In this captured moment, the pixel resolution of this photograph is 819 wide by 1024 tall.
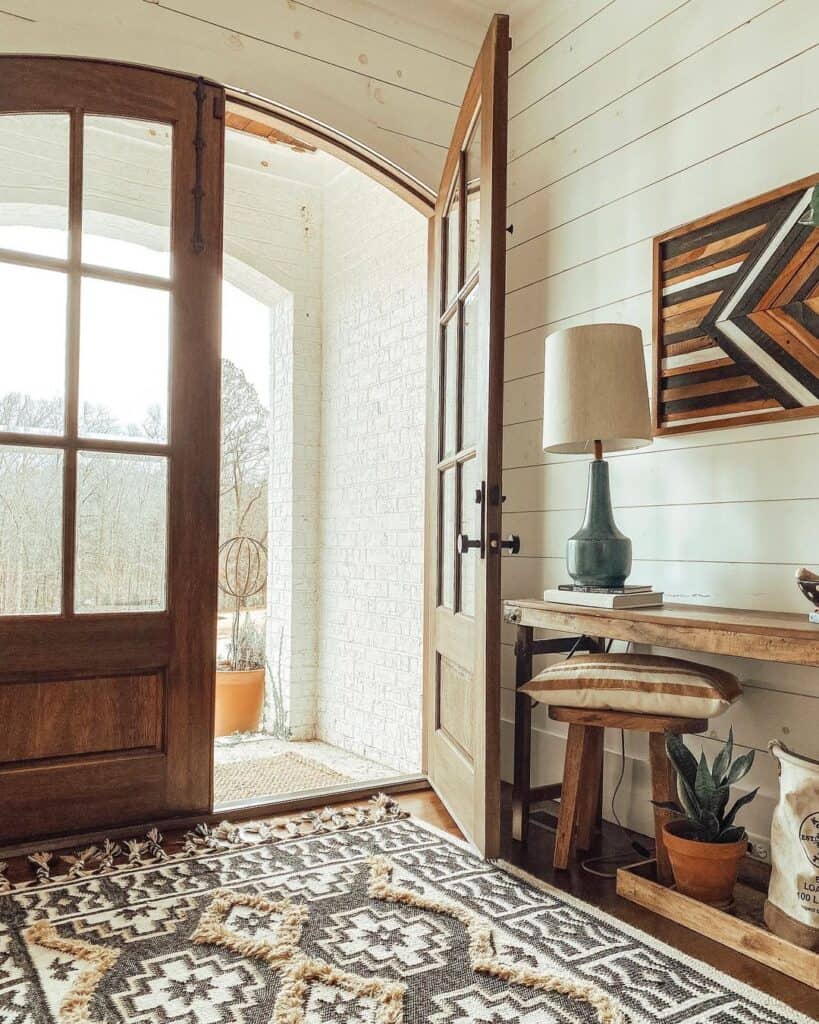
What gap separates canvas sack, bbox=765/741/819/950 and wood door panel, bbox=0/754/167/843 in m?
1.74

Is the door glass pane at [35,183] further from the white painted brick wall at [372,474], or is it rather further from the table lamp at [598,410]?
the white painted brick wall at [372,474]

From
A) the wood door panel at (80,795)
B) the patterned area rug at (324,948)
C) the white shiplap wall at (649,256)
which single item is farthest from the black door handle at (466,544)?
the wood door panel at (80,795)

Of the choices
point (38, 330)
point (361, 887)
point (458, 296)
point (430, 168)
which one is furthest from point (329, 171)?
point (361, 887)

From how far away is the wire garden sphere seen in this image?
18.2ft

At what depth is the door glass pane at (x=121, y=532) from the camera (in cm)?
259

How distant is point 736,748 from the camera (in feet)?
7.67

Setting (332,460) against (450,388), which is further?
(332,460)

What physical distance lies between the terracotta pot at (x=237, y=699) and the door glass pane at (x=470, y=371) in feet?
8.73

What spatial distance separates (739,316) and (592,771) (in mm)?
1300

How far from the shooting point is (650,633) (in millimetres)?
2018

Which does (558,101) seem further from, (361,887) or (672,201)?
(361,887)

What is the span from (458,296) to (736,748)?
5.27 ft

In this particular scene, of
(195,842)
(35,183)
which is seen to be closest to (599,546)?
(195,842)

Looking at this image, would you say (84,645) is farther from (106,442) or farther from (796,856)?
(796,856)
